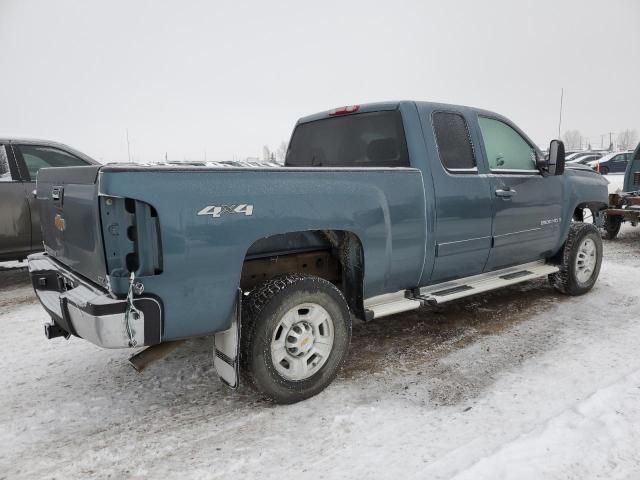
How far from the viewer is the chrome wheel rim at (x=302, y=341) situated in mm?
3080

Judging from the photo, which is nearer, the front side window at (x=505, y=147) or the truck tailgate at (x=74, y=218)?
the truck tailgate at (x=74, y=218)

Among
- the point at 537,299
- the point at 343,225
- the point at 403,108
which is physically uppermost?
the point at 403,108

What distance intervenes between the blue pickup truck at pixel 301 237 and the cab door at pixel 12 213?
2861 mm

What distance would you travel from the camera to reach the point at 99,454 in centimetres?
264

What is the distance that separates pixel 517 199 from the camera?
179 inches

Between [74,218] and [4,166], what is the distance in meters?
4.13

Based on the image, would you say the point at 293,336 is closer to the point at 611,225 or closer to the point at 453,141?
the point at 453,141

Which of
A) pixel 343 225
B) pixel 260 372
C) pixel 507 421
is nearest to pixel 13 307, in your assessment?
pixel 260 372

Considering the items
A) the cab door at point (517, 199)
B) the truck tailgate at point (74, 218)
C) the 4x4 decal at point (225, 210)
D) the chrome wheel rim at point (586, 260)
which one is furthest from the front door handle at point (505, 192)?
the truck tailgate at point (74, 218)

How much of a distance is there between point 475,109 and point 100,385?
12.7 ft

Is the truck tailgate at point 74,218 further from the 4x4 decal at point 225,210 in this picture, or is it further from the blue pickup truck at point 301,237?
the 4x4 decal at point 225,210

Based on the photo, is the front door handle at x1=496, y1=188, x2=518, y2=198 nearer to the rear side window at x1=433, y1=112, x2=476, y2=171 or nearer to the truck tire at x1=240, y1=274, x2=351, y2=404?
the rear side window at x1=433, y1=112, x2=476, y2=171

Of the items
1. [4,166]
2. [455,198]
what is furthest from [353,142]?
[4,166]

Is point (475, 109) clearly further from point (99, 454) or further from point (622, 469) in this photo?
point (99, 454)
